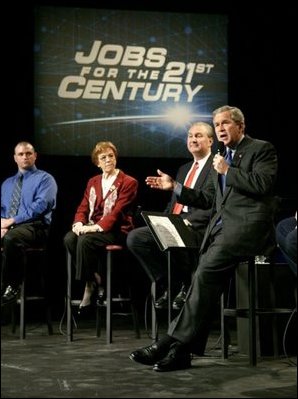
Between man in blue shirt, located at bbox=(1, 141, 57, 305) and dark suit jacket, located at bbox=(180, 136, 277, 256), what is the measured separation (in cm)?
184

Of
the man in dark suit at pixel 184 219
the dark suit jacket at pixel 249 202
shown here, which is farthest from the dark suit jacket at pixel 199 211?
the dark suit jacket at pixel 249 202

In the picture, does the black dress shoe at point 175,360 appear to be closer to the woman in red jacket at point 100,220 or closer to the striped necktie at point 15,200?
the woman in red jacket at point 100,220

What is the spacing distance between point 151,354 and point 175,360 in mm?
138

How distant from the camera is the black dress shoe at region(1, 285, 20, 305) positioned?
5129mm

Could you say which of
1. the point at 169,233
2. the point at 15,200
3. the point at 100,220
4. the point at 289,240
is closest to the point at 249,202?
the point at 289,240

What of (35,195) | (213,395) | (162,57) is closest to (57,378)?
(213,395)

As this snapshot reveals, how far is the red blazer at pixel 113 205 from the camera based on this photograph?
5141 millimetres

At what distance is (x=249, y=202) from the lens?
12.1ft

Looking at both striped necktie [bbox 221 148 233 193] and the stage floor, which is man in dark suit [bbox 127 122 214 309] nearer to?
the stage floor

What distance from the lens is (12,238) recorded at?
5.12 m

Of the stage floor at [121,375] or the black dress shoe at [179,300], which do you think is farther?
the black dress shoe at [179,300]

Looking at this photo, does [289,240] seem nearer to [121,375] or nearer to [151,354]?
[151,354]

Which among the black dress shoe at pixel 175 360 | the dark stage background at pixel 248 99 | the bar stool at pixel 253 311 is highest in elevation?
the dark stage background at pixel 248 99

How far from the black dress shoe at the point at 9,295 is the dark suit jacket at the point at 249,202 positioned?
6.30ft
